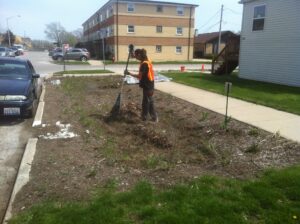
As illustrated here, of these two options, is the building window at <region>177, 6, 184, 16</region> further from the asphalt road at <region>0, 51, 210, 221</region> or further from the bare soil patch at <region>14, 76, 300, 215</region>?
the asphalt road at <region>0, 51, 210, 221</region>

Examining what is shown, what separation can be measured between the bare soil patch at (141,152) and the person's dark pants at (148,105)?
0.25 metres

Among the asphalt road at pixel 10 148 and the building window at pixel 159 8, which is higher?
the building window at pixel 159 8

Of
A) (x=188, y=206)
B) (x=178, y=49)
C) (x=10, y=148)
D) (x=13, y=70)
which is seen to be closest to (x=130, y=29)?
(x=178, y=49)

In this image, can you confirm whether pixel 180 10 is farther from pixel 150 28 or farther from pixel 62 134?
pixel 62 134

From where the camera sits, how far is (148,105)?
819 cm

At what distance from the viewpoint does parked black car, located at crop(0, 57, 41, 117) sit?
7.94 m

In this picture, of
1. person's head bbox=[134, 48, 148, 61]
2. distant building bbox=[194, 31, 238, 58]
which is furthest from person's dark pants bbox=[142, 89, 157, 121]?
distant building bbox=[194, 31, 238, 58]

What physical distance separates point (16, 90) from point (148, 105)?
10.9 feet

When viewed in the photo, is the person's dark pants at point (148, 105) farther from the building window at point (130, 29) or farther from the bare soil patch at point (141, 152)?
the building window at point (130, 29)

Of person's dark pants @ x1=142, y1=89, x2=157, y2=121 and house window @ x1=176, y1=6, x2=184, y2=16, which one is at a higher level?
house window @ x1=176, y1=6, x2=184, y2=16

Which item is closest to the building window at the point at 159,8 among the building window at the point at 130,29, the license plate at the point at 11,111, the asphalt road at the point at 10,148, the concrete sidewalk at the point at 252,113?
the building window at the point at 130,29

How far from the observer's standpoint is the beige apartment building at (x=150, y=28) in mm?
41688

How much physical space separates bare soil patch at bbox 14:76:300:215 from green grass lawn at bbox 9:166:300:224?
250mm

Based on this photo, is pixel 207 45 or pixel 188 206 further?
pixel 207 45
